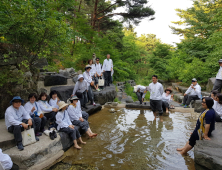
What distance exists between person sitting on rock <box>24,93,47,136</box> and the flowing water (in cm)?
103

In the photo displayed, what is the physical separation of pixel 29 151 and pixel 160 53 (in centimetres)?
2341

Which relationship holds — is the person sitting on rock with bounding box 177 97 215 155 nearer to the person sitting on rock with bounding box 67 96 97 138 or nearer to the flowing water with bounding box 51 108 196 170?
the flowing water with bounding box 51 108 196 170

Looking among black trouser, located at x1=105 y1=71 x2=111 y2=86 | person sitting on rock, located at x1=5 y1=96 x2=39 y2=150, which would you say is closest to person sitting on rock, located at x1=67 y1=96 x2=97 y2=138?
person sitting on rock, located at x1=5 y1=96 x2=39 y2=150

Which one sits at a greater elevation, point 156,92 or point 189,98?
point 156,92

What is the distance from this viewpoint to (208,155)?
124 inches

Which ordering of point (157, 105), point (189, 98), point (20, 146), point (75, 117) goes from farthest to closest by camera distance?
1. point (189, 98)
2. point (157, 105)
3. point (75, 117)
4. point (20, 146)

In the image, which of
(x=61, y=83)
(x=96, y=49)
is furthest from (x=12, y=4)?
(x=96, y=49)

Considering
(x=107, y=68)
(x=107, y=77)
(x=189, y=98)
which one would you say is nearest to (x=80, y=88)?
(x=107, y=68)

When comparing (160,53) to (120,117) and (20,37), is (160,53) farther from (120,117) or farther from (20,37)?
(20,37)

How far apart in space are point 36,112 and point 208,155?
4.36 m

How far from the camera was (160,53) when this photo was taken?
79.5ft

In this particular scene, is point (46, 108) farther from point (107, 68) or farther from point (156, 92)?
point (107, 68)

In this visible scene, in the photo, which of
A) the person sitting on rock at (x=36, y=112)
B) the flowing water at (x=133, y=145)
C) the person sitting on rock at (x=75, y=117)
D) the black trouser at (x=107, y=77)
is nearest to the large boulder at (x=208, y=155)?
the flowing water at (x=133, y=145)

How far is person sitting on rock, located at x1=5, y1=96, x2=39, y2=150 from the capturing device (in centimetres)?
368
